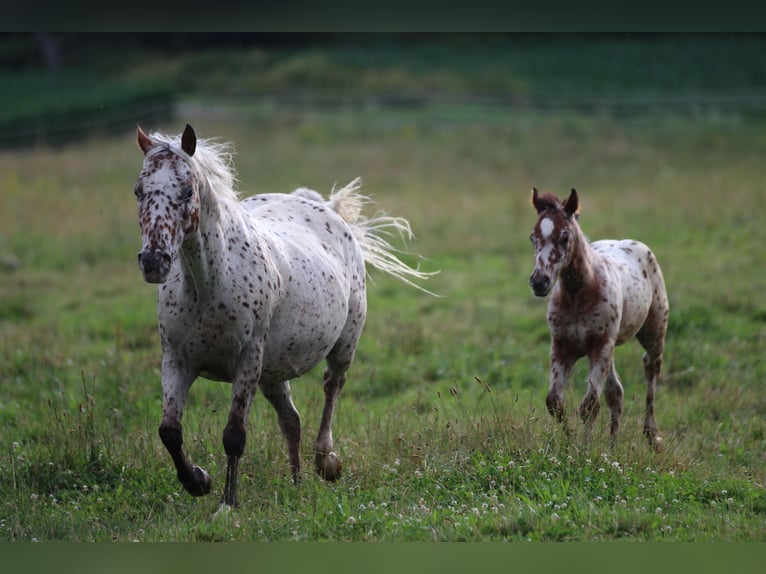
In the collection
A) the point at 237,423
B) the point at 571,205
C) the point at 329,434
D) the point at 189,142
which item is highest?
the point at 189,142

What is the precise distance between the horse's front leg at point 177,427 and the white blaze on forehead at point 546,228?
8.19 ft

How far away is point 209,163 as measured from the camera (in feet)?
18.9

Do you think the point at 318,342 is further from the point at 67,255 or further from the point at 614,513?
the point at 67,255

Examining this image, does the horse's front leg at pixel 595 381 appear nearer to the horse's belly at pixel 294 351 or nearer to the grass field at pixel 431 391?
the grass field at pixel 431 391

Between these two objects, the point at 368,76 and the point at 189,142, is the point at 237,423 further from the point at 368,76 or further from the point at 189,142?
the point at 368,76

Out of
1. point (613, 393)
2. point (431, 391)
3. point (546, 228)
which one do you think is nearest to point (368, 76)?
point (431, 391)

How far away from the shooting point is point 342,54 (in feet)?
140

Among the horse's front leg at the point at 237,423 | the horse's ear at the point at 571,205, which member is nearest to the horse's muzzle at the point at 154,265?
the horse's front leg at the point at 237,423

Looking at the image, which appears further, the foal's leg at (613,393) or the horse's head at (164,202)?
the foal's leg at (613,393)

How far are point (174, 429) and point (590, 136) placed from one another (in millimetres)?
24451

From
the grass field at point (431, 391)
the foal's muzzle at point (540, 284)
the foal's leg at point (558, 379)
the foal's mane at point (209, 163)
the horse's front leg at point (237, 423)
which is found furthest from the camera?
the foal's leg at point (558, 379)

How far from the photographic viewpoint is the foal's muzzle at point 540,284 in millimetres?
6148

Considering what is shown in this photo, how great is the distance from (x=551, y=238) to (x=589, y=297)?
0.75 meters

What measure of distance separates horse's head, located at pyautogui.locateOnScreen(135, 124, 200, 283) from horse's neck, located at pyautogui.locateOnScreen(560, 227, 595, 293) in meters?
2.76
